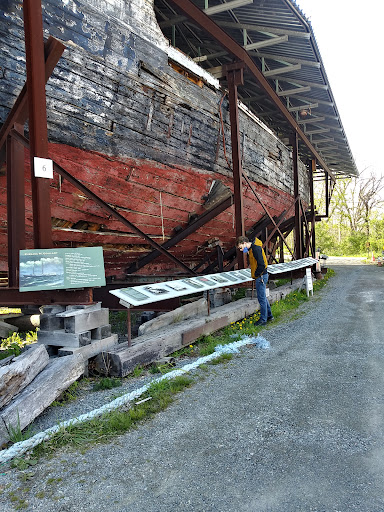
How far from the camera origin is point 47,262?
3920 millimetres

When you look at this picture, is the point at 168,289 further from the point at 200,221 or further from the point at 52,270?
the point at 200,221

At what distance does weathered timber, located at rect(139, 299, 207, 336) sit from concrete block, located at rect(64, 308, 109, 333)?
0.82 m

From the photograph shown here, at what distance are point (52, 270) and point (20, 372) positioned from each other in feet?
3.93

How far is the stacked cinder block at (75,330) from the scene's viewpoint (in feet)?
12.7

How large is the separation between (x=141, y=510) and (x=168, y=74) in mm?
5955

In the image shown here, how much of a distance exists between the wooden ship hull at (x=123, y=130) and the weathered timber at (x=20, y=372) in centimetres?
255

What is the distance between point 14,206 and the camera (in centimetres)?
445

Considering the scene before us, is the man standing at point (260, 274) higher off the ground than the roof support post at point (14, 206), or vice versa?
the roof support post at point (14, 206)

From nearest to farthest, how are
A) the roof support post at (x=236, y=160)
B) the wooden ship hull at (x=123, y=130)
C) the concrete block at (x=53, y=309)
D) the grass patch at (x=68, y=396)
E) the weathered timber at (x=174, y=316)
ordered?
1. the grass patch at (x=68, y=396)
2. the concrete block at (x=53, y=309)
3. the wooden ship hull at (x=123, y=130)
4. the weathered timber at (x=174, y=316)
5. the roof support post at (x=236, y=160)

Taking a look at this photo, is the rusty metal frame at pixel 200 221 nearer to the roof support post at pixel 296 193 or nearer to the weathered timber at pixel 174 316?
the weathered timber at pixel 174 316

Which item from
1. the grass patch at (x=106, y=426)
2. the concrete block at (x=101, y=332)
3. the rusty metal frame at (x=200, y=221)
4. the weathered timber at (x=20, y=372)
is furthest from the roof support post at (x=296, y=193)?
the weathered timber at (x=20, y=372)

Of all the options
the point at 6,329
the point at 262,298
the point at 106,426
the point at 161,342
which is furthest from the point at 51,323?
the point at 6,329

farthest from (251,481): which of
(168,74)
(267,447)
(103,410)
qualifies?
(168,74)

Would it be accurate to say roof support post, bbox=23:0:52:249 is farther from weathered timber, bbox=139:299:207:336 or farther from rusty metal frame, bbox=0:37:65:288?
weathered timber, bbox=139:299:207:336
